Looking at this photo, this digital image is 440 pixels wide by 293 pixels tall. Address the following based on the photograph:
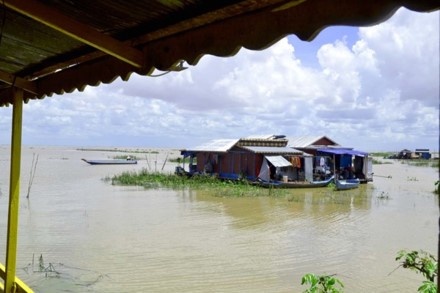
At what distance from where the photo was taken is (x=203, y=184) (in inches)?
872

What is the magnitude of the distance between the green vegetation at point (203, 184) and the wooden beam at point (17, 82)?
50.5ft

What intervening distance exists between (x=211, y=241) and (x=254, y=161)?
12452mm

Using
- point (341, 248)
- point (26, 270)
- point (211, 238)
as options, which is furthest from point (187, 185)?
point (26, 270)

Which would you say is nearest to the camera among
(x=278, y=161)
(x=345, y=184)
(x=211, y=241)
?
(x=211, y=241)

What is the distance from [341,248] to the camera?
1023 centimetres

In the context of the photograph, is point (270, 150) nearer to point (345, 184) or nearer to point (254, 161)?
point (254, 161)

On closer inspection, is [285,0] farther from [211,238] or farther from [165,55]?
[211,238]

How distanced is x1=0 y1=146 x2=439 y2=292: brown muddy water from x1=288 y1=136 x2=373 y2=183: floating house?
6365mm

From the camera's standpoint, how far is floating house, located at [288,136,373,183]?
25058 millimetres

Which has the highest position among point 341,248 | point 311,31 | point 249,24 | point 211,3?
point 211,3

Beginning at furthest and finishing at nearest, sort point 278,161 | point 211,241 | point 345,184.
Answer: point 345,184, point 278,161, point 211,241

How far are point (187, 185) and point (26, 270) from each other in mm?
14817

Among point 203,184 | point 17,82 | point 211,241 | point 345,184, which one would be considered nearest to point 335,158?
point 345,184

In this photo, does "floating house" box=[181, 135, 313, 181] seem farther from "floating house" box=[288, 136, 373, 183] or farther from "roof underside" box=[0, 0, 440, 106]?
"roof underside" box=[0, 0, 440, 106]
